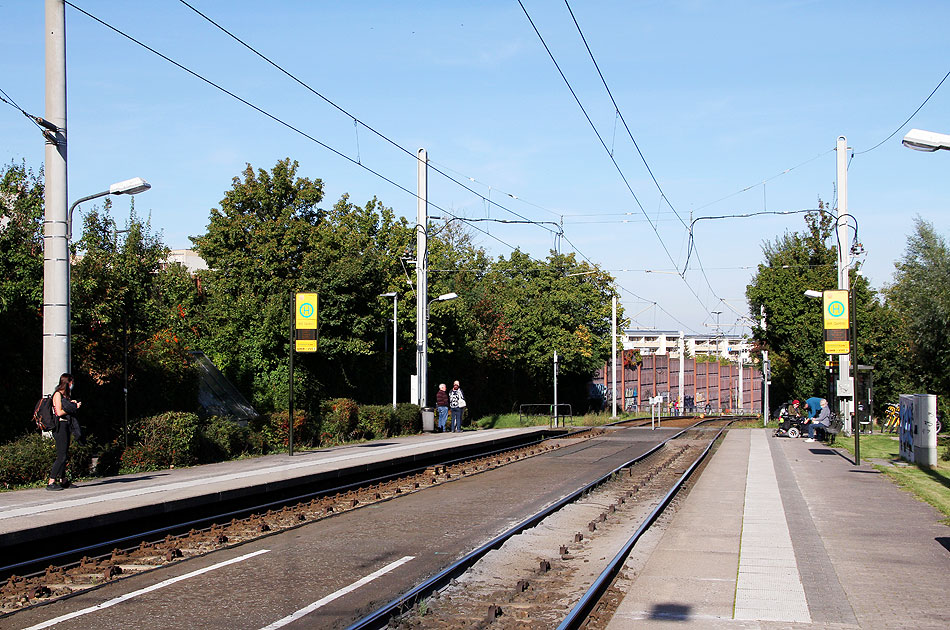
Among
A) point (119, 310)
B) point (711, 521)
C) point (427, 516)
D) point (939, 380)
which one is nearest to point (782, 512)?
point (711, 521)

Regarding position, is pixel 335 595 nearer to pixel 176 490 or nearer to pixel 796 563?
pixel 796 563

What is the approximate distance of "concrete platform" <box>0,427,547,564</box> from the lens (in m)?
10.9

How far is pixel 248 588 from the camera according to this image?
852 cm

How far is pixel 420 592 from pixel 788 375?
5272 cm

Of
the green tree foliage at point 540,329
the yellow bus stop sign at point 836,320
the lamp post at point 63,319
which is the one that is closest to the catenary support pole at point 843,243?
the yellow bus stop sign at point 836,320

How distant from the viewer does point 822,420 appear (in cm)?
3153

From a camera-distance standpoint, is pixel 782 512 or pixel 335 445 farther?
pixel 335 445

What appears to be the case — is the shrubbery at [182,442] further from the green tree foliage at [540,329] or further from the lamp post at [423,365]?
the green tree foliage at [540,329]

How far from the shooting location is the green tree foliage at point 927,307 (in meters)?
34.1

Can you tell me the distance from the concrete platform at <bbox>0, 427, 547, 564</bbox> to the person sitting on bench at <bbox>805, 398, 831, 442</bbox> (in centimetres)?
1478

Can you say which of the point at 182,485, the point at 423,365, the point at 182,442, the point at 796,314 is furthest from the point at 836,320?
the point at 796,314

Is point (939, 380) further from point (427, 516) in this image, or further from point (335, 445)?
point (427, 516)

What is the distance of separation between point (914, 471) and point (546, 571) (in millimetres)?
13678

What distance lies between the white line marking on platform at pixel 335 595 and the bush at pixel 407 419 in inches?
836
